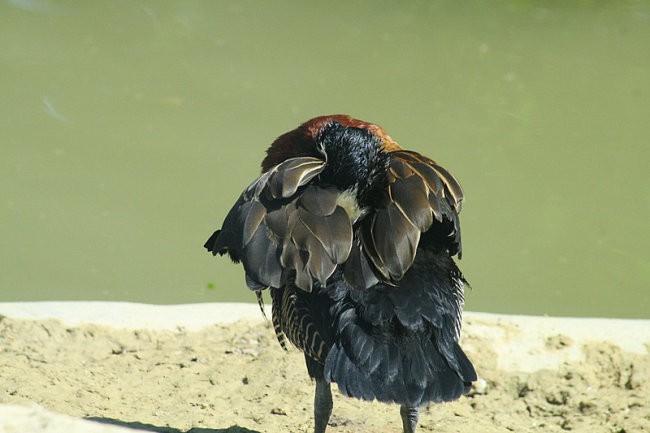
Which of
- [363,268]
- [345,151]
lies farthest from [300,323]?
[345,151]

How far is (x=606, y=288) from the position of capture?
721 centimetres

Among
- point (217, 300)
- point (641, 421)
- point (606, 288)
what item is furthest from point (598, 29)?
point (641, 421)

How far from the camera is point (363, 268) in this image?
153 inches

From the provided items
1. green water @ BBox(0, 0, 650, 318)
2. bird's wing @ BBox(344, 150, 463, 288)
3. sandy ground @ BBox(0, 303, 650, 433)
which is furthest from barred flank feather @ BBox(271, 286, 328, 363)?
green water @ BBox(0, 0, 650, 318)

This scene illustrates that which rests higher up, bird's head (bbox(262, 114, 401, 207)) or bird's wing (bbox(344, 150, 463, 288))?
bird's head (bbox(262, 114, 401, 207))

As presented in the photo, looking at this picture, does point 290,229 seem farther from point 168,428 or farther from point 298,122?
point 298,122

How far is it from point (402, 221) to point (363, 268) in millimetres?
265

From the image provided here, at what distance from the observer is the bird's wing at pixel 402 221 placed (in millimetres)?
3875

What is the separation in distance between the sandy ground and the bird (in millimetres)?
714

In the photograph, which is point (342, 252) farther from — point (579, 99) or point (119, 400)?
point (579, 99)

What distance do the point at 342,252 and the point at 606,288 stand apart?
398 cm

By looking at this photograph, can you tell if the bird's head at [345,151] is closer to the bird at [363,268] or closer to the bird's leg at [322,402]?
the bird at [363,268]

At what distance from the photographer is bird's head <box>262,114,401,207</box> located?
423 cm

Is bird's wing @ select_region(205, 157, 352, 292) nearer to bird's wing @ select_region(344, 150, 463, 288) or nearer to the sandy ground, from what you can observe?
bird's wing @ select_region(344, 150, 463, 288)
